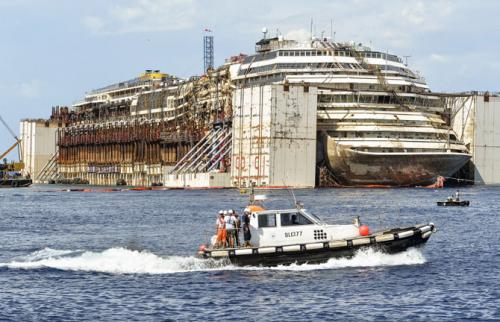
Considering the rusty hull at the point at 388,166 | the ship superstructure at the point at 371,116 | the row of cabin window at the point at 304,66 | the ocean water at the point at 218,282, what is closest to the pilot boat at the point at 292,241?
the ocean water at the point at 218,282

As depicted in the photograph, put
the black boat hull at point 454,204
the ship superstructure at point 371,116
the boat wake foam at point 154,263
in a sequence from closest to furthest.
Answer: the boat wake foam at point 154,263 → the black boat hull at point 454,204 → the ship superstructure at point 371,116

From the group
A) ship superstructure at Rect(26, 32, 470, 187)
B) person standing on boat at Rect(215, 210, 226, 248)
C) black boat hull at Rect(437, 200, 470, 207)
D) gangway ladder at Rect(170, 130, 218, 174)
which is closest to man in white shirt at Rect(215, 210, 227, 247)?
person standing on boat at Rect(215, 210, 226, 248)

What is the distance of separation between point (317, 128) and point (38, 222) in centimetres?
7199

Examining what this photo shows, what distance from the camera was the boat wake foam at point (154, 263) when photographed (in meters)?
53.5

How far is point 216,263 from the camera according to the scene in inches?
2092

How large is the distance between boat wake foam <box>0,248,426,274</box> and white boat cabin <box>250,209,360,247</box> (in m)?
1.38

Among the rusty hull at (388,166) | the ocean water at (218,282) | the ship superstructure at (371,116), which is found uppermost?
the ship superstructure at (371,116)

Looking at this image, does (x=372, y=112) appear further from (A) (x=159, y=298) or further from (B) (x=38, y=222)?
(A) (x=159, y=298)

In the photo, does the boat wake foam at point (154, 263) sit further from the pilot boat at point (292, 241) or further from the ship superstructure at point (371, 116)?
the ship superstructure at point (371, 116)

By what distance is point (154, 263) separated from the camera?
55.2 meters

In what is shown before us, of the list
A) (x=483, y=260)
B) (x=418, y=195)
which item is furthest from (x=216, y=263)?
(x=418, y=195)

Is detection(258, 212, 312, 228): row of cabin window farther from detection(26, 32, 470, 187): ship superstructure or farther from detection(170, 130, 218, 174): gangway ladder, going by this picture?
detection(170, 130, 218, 174): gangway ladder

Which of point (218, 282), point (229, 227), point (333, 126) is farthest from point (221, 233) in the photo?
point (333, 126)

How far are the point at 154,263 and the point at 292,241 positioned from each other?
26.4 feet
